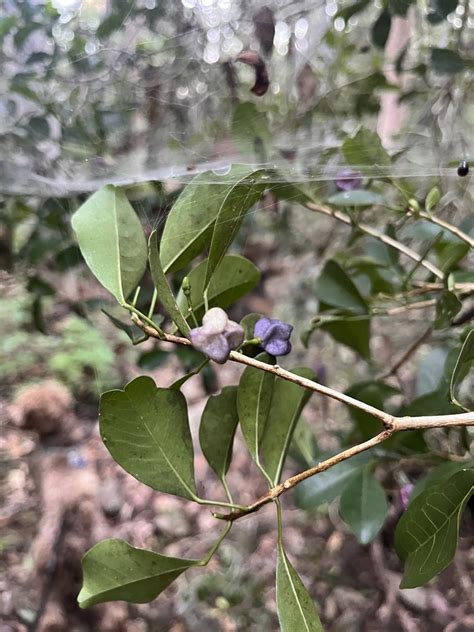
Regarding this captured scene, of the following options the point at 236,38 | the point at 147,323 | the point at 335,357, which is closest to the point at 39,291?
the point at 236,38

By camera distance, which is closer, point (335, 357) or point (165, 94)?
point (165, 94)

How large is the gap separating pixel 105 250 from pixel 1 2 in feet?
2.41

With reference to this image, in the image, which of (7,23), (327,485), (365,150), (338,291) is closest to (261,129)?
(365,150)

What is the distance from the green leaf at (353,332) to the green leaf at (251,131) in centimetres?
26

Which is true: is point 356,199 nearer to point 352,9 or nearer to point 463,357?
point 463,357

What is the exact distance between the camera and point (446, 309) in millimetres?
640

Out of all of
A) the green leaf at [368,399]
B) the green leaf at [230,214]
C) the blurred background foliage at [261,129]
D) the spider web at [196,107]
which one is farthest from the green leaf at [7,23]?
the green leaf at [368,399]

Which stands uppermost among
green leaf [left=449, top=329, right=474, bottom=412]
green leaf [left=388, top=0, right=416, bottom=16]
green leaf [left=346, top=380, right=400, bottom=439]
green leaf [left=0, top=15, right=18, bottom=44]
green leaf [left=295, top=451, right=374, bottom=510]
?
green leaf [left=0, top=15, right=18, bottom=44]

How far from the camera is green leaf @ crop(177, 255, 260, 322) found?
54cm

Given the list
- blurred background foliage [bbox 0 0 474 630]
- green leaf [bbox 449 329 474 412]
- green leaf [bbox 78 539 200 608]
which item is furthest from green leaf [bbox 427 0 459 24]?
green leaf [bbox 78 539 200 608]

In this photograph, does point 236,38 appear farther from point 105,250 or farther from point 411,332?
point 411,332

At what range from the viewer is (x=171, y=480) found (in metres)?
0.49

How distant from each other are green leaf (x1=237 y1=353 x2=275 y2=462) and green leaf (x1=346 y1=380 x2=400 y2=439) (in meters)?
0.21

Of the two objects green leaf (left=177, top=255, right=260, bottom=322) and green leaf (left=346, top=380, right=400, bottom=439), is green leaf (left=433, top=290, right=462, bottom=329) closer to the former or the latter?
green leaf (left=346, top=380, right=400, bottom=439)
